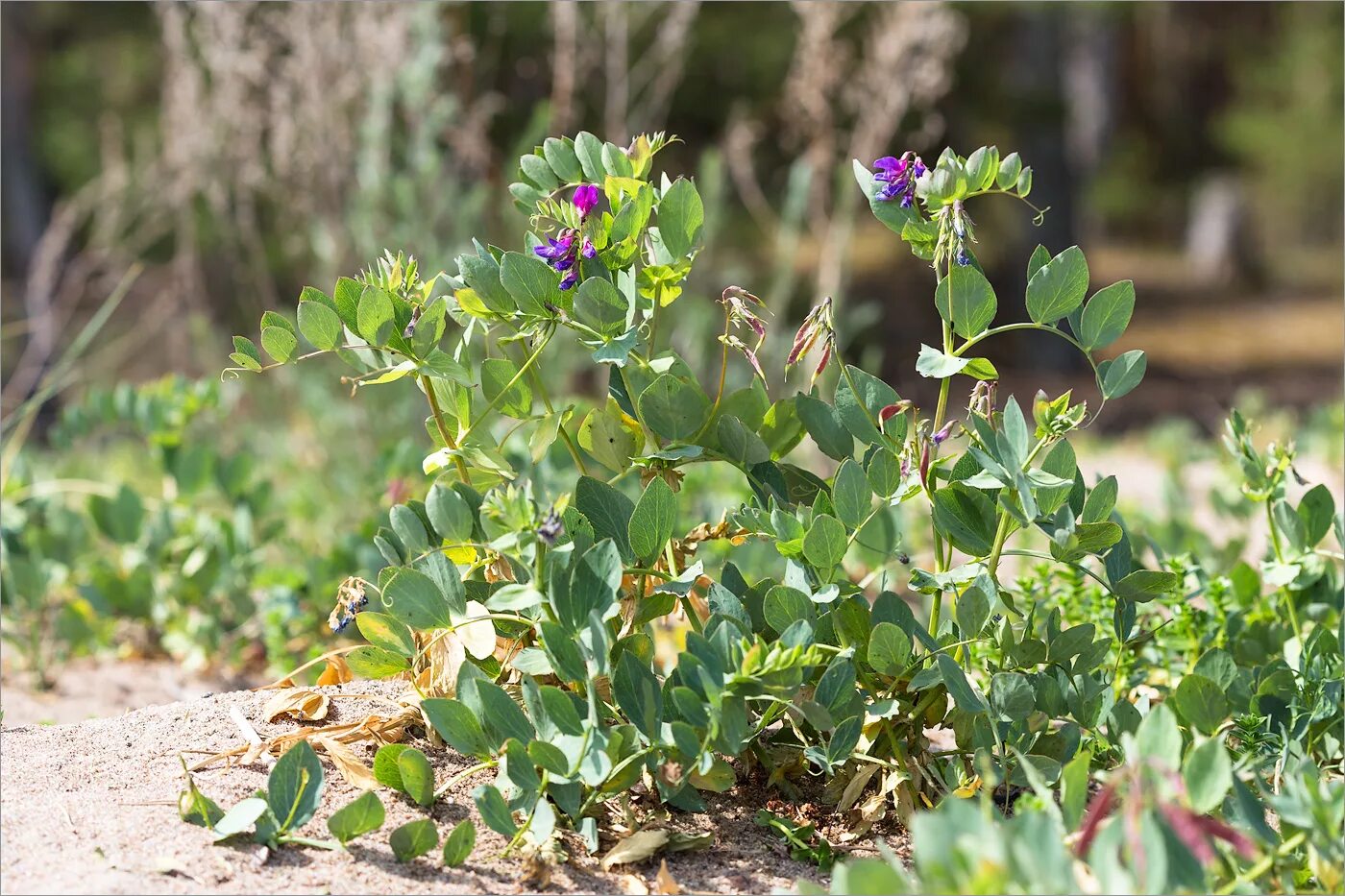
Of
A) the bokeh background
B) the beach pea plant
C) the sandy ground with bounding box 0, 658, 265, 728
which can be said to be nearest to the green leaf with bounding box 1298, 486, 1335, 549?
the beach pea plant

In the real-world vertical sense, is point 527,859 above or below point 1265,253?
below

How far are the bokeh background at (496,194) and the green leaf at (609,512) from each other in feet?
2.01

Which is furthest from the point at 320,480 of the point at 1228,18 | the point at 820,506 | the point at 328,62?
the point at 1228,18

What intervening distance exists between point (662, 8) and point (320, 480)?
3.68 m

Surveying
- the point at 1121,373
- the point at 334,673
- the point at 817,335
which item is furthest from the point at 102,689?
the point at 1121,373

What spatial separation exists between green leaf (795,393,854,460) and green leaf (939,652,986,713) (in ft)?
0.91

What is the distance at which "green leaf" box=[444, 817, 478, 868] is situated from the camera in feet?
4.21

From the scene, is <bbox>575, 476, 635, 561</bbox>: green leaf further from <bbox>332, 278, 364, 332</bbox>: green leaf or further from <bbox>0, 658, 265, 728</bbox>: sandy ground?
<bbox>0, 658, 265, 728</bbox>: sandy ground

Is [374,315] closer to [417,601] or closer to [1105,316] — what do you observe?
[417,601]

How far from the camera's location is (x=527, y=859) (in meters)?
1.30

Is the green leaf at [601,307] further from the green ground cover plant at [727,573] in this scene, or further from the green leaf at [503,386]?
the green leaf at [503,386]

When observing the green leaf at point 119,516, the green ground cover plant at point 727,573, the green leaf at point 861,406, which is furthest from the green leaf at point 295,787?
the green leaf at point 119,516

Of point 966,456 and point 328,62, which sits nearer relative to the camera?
point 966,456

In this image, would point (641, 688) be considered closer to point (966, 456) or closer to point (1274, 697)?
point (966, 456)
